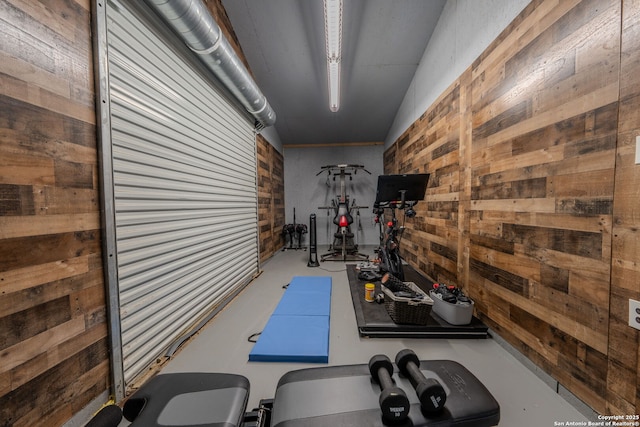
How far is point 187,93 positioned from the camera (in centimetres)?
209

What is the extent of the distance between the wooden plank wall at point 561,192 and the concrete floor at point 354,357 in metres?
0.16

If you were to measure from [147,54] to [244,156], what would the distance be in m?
1.77

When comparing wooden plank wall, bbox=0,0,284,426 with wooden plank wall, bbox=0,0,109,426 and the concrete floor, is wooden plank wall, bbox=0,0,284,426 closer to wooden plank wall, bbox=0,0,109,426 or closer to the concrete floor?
wooden plank wall, bbox=0,0,109,426

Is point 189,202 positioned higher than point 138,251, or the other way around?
point 189,202

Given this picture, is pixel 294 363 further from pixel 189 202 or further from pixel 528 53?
pixel 528 53

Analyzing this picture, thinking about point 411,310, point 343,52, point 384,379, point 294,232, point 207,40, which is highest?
point 343,52

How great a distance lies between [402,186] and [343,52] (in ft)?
8.05

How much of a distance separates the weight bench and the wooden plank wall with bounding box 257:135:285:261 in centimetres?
323

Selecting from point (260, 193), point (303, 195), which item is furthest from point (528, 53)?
point (303, 195)

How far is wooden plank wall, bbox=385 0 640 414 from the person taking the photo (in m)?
1.06

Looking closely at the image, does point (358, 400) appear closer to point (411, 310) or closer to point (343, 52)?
point (411, 310)

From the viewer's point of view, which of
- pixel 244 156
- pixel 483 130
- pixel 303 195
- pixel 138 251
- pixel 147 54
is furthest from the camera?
pixel 303 195

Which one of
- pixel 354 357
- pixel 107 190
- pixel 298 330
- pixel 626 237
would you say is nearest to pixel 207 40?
pixel 107 190

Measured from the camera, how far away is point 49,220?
108 centimetres
